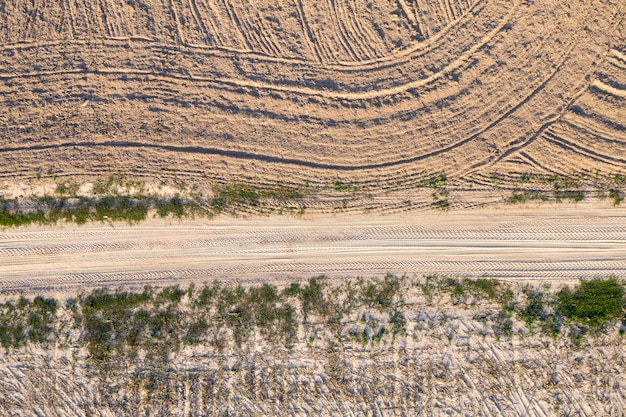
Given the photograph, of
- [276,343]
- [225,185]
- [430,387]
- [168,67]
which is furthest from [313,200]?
[430,387]

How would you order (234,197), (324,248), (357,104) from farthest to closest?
(324,248)
(234,197)
(357,104)

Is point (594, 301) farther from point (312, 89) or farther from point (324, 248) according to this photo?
point (312, 89)

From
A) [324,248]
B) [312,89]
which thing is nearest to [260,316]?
[324,248]

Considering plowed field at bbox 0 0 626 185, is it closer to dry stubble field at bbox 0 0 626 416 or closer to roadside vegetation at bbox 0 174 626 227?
dry stubble field at bbox 0 0 626 416

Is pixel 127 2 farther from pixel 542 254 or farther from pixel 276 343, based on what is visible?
pixel 542 254

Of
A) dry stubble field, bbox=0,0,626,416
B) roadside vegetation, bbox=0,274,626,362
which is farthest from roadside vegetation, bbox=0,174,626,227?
roadside vegetation, bbox=0,274,626,362
